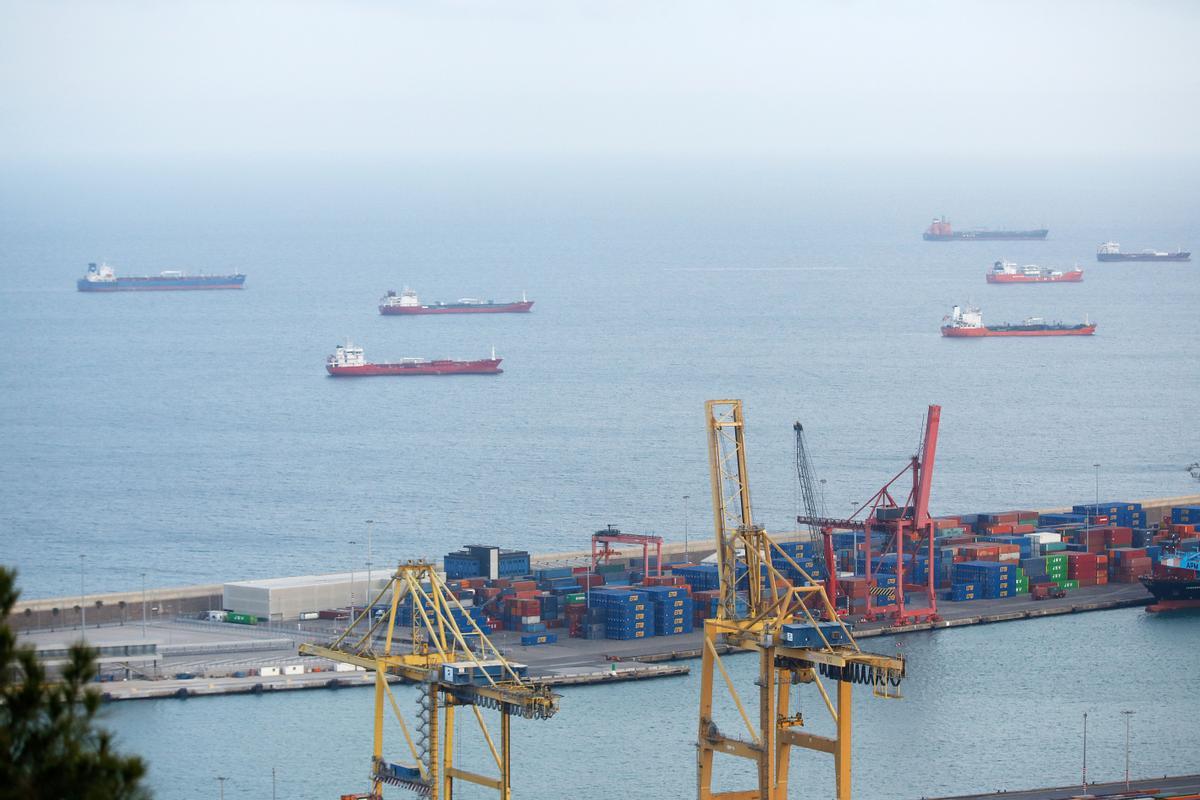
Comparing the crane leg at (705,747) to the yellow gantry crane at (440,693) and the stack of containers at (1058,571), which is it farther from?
the stack of containers at (1058,571)

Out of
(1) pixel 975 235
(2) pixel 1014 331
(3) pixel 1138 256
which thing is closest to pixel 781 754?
(2) pixel 1014 331

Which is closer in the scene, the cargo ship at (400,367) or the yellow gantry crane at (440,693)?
the yellow gantry crane at (440,693)

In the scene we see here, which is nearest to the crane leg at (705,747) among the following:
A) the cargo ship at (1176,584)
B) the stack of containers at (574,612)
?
the stack of containers at (574,612)

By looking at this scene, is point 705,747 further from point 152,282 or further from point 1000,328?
point 152,282

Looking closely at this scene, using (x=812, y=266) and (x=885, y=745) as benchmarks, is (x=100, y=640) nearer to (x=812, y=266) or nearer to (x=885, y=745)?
(x=885, y=745)

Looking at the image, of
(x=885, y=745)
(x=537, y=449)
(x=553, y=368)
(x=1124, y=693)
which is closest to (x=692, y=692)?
(x=885, y=745)

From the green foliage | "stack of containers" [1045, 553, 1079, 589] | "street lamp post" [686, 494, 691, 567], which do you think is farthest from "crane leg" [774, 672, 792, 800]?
"stack of containers" [1045, 553, 1079, 589]

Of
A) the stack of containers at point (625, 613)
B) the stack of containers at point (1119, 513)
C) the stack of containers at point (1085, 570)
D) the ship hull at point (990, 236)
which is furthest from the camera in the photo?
the ship hull at point (990, 236)
